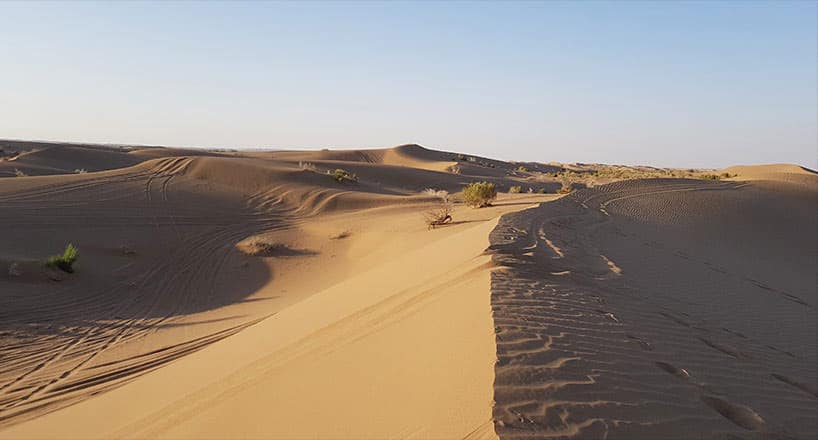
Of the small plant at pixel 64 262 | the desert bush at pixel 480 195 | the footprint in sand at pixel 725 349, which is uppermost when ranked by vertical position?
the desert bush at pixel 480 195

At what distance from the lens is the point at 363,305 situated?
6.27 m

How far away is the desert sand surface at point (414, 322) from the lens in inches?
137

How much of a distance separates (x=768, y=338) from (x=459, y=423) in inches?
198

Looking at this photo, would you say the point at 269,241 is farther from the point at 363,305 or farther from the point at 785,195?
the point at 785,195

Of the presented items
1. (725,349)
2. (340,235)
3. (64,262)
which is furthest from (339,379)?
(340,235)

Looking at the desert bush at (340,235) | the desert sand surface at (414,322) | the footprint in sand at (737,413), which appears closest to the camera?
the desert sand surface at (414,322)

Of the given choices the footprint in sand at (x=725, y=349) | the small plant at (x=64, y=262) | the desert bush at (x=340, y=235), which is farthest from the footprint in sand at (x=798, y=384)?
the small plant at (x=64, y=262)

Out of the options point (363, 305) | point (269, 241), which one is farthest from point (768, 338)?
point (269, 241)

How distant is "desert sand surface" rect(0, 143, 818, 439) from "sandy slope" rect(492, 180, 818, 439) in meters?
0.02

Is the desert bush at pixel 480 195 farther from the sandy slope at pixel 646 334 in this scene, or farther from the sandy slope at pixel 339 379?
the sandy slope at pixel 339 379

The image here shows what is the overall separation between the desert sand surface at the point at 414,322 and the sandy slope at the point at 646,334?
0.08 ft

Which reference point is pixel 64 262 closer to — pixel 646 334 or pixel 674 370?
pixel 646 334

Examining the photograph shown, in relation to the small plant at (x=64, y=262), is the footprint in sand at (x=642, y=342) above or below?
above

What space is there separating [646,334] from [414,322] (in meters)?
2.18
